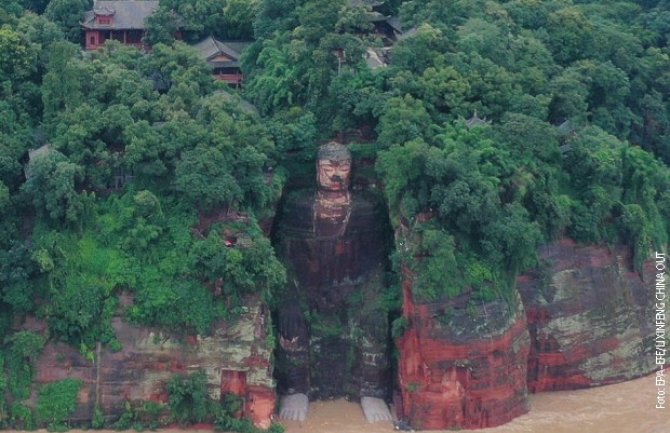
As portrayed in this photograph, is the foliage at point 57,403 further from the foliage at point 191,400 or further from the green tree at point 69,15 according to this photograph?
the green tree at point 69,15

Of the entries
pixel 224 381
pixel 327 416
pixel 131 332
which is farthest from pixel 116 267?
pixel 327 416

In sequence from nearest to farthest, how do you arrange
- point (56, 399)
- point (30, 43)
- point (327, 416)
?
point (56, 399) < point (327, 416) < point (30, 43)

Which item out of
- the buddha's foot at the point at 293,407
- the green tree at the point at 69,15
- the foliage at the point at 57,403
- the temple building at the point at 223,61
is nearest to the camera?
the foliage at the point at 57,403

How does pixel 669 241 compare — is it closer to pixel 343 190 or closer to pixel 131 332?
pixel 343 190

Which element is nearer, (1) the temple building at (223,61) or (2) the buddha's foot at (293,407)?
(2) the buddha's foot at (293,407)

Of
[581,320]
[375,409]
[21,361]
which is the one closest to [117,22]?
[21,361]

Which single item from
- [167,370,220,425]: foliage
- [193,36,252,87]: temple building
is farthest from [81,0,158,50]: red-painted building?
[167,370,220,425]: foliage

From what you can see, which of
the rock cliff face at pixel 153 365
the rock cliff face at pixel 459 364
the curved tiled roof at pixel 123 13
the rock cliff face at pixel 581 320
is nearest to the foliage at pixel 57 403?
the rock cliff face at pixel 153 365
